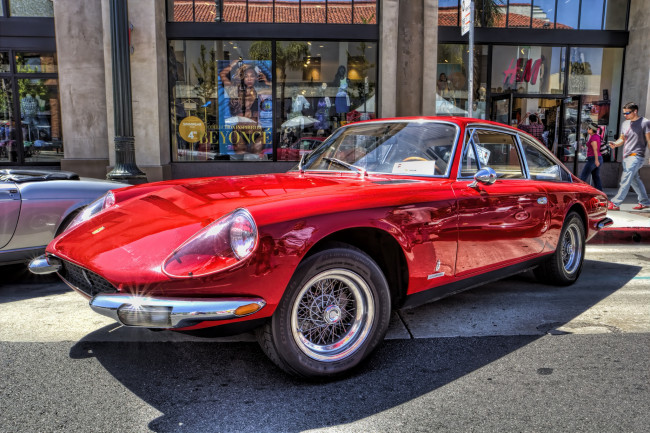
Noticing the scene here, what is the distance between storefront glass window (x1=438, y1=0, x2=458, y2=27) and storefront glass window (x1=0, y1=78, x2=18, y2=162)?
9968mm

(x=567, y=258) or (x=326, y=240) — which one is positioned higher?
(x=326, y=240)

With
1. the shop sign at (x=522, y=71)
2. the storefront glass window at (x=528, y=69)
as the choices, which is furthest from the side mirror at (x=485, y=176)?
the shop sign at (x=522, y=71)

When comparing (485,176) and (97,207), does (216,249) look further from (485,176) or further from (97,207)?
(485,176)

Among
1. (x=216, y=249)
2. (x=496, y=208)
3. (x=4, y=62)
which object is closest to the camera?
(x=216, y=249)

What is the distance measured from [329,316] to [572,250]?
317 centimetres

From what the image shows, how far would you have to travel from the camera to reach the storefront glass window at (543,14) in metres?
12.3

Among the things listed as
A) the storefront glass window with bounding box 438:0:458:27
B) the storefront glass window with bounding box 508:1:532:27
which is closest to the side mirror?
the storefront glass window with bounding box 438:0:458:27

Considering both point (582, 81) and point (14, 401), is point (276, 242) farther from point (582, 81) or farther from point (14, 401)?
point (582, 81)

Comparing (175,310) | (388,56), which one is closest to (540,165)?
(175,310)

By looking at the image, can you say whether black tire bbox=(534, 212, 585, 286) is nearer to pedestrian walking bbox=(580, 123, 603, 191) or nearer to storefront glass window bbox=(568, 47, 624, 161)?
pedestrian walking bbox=(580, 123, 603, 191)

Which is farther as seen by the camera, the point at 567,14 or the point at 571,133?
the point at 571,133

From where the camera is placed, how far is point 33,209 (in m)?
4.66

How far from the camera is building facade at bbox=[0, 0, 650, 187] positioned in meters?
11.2

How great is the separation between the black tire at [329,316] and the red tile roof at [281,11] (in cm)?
Result: 997
